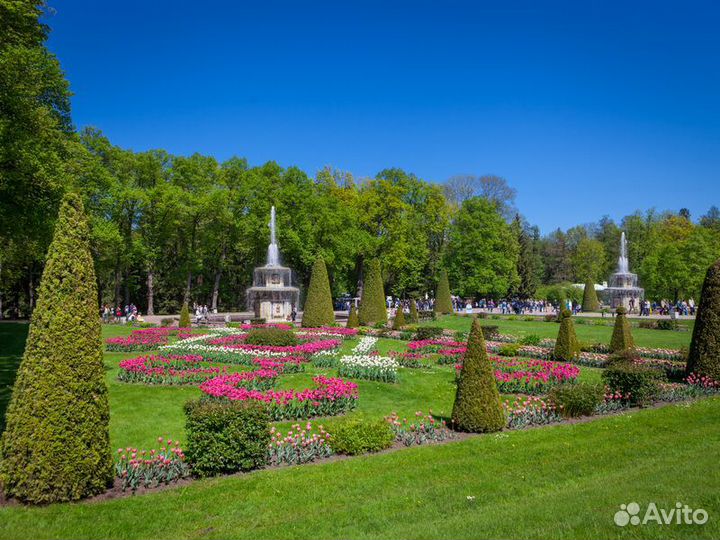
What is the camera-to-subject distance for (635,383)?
11.8 meters

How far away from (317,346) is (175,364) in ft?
18.3

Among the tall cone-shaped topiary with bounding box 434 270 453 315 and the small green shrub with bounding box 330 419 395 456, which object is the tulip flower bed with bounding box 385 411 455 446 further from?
the tall cone-shaped topiary with bounding box 434 270 453 315

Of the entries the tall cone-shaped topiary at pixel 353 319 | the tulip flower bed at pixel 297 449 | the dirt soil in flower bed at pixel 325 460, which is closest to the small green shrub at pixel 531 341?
Answer: the tall cone-shaped topiary at pixel 353 319

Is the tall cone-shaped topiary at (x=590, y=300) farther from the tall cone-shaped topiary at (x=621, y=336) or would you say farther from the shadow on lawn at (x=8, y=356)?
the shadow on lawn at (x=8, y=356)

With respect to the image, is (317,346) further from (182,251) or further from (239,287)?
(239,287)

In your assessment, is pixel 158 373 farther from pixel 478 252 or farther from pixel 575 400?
pixel 478 252

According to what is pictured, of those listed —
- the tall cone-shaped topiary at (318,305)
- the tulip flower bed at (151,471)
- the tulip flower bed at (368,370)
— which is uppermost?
the tall cone-shaped topiary at (318,305)

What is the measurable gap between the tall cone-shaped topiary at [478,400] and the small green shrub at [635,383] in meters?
3.94

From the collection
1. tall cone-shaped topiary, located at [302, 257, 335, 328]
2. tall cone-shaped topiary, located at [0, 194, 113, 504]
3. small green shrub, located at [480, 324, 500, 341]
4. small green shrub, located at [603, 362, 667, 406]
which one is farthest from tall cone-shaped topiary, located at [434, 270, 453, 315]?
tall cone-shaped topiary, located at [0, 194, 113, 504]

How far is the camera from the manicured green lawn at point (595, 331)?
24812mm

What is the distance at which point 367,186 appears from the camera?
55.0 metres

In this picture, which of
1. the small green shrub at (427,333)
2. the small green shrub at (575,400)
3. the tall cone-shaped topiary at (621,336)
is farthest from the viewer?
the small green shrub at (427,333)

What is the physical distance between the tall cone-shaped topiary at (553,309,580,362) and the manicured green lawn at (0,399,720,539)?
10.0 meters

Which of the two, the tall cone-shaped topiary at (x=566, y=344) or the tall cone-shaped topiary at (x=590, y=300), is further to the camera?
the tall cone-shaped topiary at (x=590, y=300)
